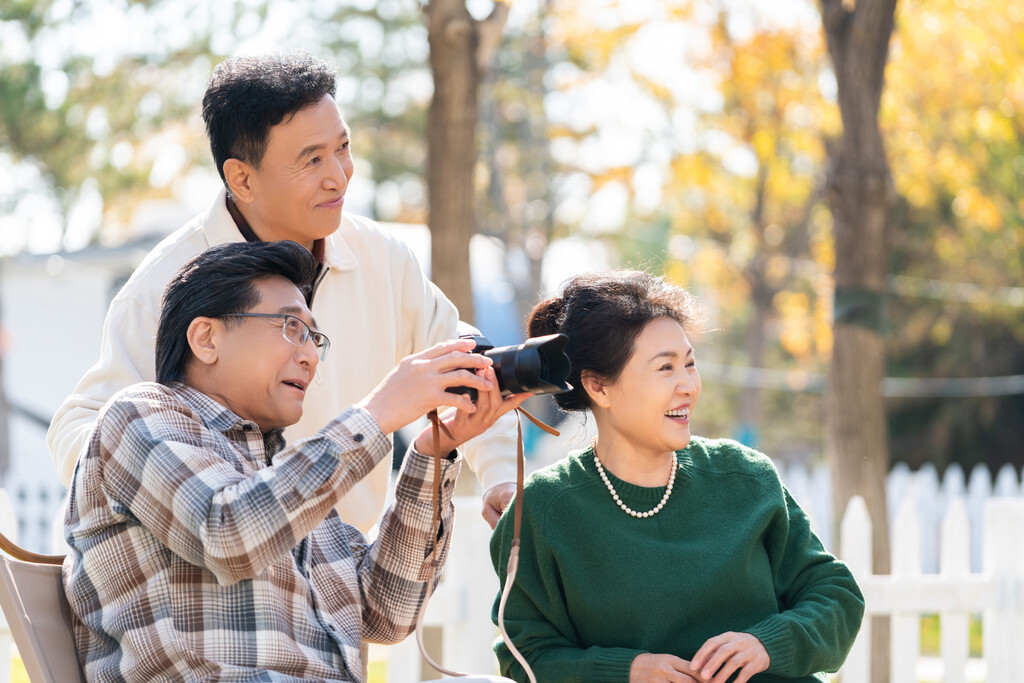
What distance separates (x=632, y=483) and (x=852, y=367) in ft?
12.1

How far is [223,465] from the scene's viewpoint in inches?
71.6

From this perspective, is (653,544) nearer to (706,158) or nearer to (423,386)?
(423,386)

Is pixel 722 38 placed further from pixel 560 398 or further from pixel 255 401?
pixel 255 401

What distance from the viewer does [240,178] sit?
2.70 m

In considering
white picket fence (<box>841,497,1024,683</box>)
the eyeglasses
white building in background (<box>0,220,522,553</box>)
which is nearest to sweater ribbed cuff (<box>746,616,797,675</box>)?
the eyeglasses

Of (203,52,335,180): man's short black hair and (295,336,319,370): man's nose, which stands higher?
(203,52,335,180): man's short black hair

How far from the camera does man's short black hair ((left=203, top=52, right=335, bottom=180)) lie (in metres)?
2.62

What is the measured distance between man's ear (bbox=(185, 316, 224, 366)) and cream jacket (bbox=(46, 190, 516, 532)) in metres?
0.58

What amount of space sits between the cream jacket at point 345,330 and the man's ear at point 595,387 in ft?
0.77

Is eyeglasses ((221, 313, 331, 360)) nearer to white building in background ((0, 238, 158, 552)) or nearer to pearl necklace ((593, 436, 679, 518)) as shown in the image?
pearl necklace ((593, 436, 679, 518))

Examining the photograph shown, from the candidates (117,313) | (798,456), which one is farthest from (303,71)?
(798,456)

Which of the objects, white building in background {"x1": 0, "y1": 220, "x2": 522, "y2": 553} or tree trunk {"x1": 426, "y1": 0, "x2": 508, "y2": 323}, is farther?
white building in background {"x1": 0, "y1": 220, "x2": 522, "y2": 553}

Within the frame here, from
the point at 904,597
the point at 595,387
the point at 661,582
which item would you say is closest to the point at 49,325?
the point at 904,597

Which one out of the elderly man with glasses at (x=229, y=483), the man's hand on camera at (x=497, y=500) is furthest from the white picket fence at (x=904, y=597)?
the elderly man with glasses at (x=229, y=483)
